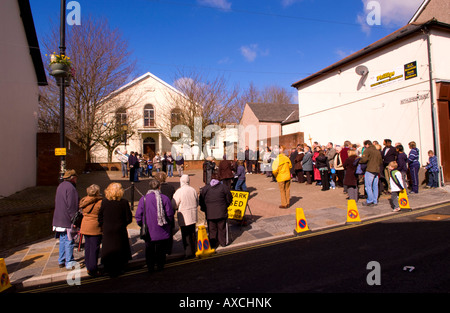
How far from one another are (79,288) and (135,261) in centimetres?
115

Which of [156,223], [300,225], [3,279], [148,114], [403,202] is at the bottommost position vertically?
[3,279]

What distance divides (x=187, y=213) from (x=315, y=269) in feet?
8.24

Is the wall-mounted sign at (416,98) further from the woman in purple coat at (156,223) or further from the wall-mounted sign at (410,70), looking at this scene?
the woman in purple coat at (156,223)

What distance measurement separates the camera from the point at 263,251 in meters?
5.66

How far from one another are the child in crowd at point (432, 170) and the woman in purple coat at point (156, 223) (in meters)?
10.8

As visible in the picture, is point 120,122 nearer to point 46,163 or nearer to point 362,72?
point 46,163

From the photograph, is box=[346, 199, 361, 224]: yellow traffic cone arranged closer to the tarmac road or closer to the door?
the tarmac road

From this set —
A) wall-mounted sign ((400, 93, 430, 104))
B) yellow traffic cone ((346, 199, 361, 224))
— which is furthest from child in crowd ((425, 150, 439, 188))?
yellow traffic cone ((346, 199, 361, 224))

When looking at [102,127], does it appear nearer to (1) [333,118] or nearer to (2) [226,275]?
(1) [333,118]

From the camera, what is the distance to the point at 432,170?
36.3 ft

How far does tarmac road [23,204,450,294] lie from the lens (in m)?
3.88

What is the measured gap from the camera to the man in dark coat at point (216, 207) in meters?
6.02

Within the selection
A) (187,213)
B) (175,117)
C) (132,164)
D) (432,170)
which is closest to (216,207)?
(187,213)
